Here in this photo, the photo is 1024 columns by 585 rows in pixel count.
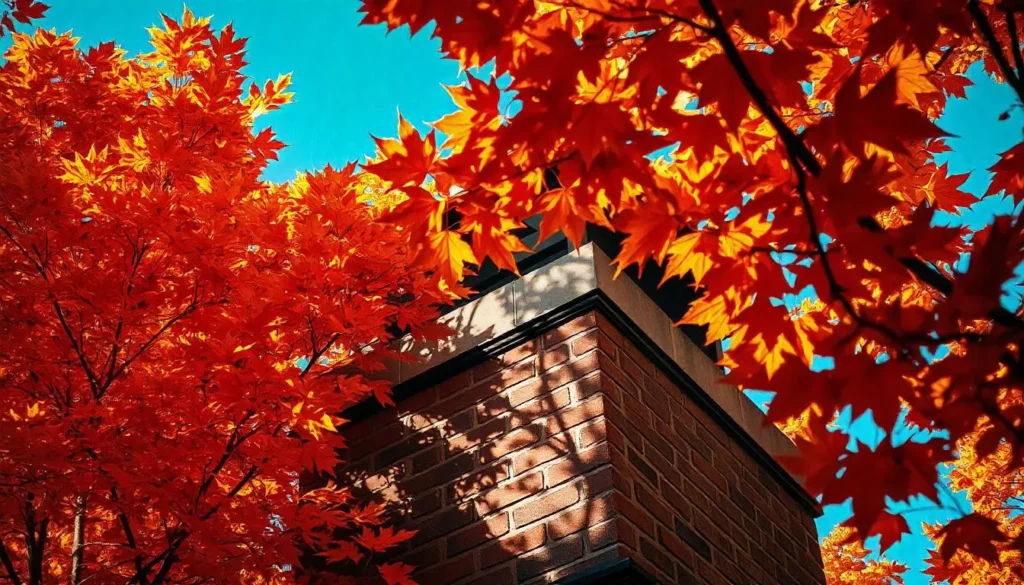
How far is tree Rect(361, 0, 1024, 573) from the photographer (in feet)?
6.08

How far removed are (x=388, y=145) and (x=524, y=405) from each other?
2.12 m

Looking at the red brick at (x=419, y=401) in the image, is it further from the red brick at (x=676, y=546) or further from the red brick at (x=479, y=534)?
the red brick at (x=676, y=546)

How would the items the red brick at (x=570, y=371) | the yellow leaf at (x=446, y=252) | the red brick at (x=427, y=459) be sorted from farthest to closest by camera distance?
the red brick at (x=427, y=459) < the red brick at (x=570, y=371) < the yellow leaf at (x=446, y=252)

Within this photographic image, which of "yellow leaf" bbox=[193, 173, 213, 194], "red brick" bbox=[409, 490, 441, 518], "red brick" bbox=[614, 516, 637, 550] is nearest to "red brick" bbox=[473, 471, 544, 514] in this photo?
"red brick" bbox=[409, 490, 441, 518]

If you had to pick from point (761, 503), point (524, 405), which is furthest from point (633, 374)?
point (761, 503)

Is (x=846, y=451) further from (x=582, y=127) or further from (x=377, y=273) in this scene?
(x=377, y=273)

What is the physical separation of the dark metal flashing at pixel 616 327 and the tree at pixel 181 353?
0.31 m

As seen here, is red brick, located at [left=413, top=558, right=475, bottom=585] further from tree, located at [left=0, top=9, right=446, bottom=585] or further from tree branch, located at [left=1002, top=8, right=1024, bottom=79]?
tree branch, located at [left=1002, top=8, right=1024, bottom=79]

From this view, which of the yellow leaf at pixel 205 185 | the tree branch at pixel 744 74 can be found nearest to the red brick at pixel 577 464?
the yellow leaf at pixel 205 185

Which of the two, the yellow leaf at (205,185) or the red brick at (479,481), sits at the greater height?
the yellow leaf at (205,185)

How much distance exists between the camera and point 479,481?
455cm

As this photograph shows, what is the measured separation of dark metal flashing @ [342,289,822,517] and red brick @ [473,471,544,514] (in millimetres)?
791

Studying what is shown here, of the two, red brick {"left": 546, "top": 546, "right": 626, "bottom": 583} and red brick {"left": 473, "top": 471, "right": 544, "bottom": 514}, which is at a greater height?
red brick {"left": 473, "top": 471, "right": 544, "bottom": 514}

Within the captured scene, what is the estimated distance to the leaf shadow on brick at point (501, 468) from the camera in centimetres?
407
